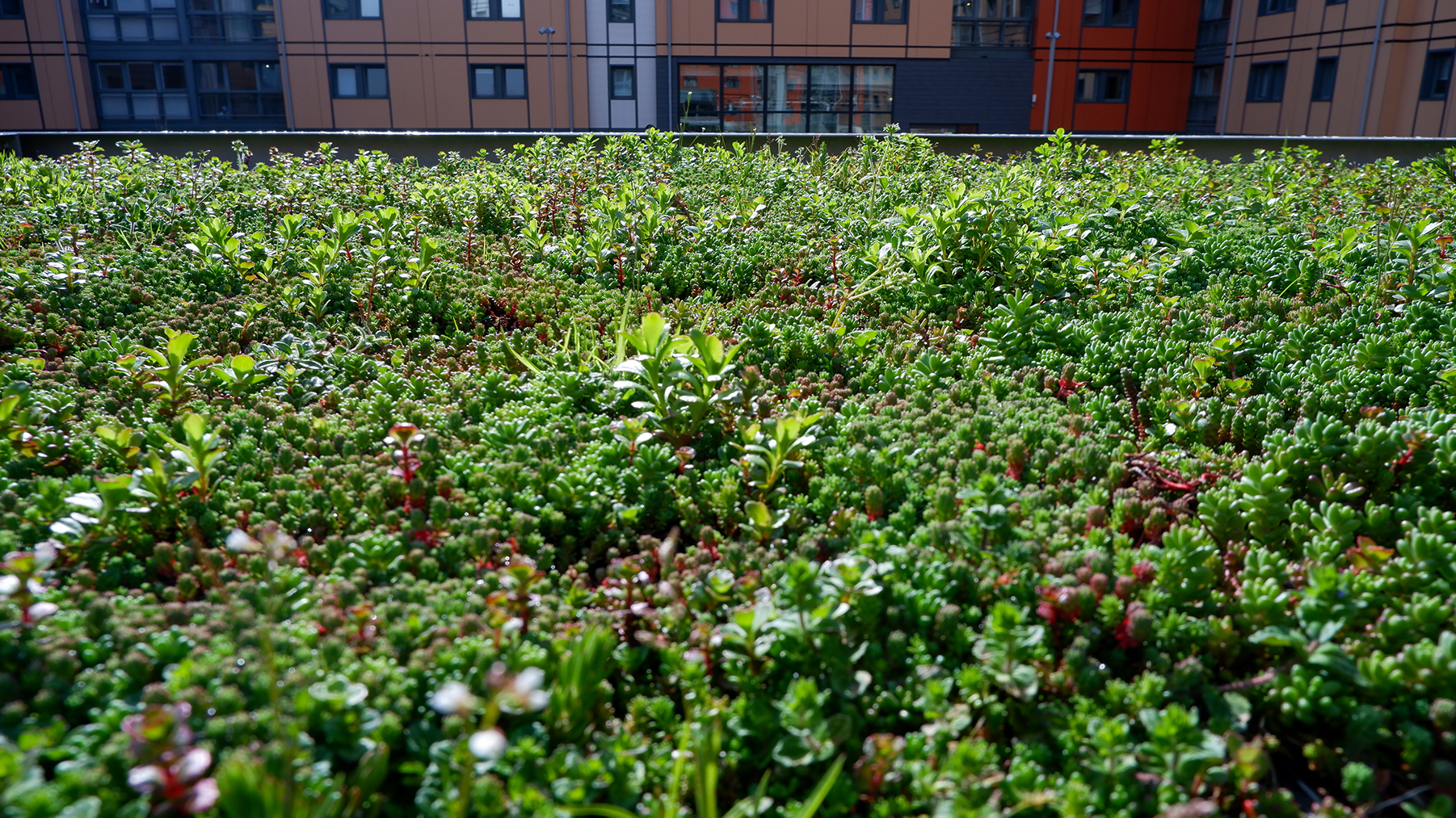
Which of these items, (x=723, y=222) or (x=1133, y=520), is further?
(x=723, y=222)

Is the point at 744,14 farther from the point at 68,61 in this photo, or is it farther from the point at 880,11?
the point at 68,61

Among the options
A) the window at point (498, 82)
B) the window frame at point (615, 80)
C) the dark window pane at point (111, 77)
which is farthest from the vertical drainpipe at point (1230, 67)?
the dark window pane at point (111, 77)

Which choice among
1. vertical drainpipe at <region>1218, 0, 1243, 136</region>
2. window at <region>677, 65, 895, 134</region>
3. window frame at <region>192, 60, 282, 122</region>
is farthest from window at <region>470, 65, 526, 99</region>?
vertical drainpipe at <region>1218, 0, 1243, 136</region>

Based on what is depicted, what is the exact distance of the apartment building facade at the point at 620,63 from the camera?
24375 mm

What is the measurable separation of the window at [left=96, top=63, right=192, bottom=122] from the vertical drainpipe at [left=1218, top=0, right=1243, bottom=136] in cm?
2828

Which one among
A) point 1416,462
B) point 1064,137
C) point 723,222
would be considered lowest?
point 1416,462

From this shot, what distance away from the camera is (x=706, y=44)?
81.4 ft

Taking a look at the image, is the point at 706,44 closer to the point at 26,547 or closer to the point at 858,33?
the point at 858,33

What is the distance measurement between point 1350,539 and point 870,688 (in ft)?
4.36

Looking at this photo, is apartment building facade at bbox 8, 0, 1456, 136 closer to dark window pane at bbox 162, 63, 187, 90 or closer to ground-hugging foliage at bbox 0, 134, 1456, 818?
dark window pane at bbox 162, 63, 187, 90

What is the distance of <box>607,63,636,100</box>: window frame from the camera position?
24950mm

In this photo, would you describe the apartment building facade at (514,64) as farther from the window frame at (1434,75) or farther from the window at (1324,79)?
the window frame at (1434,75)

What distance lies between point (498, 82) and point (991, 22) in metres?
13.9

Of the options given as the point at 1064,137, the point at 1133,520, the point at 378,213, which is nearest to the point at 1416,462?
the point at 1133,520
